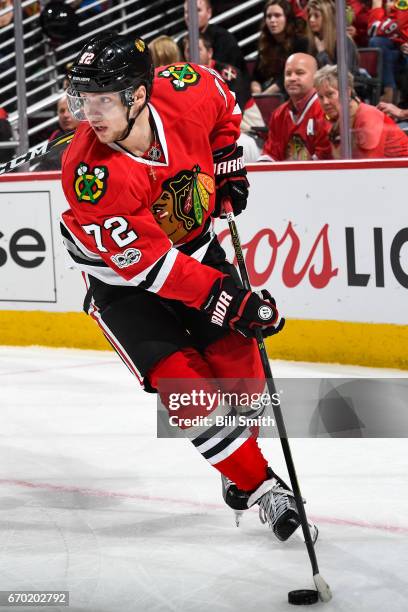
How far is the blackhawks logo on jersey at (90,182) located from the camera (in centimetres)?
242

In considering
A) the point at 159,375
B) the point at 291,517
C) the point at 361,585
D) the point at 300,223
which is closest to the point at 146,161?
the point at 159,375

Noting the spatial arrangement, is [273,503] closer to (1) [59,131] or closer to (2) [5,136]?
(1) [59,131]

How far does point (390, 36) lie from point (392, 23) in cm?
10

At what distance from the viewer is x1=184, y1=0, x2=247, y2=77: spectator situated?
5.46 meters

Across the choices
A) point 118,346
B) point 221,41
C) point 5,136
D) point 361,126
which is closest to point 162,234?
point 118,346

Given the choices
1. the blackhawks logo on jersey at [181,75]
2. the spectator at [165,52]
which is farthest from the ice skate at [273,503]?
the spectator at [165,52]

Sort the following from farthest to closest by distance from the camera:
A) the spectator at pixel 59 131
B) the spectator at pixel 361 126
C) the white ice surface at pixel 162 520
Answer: the spectator at pixel 59 131 → the spectator at pixel 361 126 → the white ice surface at pixel 162 520

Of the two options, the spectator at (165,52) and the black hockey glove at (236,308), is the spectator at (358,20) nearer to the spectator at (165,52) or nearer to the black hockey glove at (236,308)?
the spectator at (165,52)

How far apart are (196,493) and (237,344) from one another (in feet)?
2.21

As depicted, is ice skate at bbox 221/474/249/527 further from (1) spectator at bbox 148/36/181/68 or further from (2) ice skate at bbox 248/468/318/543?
(1) spectator at bbox 148/36/181/68

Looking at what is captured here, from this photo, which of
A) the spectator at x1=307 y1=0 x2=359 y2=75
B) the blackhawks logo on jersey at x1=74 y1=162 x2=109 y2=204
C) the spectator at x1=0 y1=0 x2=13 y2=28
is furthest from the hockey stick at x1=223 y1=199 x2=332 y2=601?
the spectator at x1=0 y1=0 x2=13 y2=28

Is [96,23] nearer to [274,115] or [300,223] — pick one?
[274,115]

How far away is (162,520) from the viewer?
3029mm

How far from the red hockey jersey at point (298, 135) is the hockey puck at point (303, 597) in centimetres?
281
